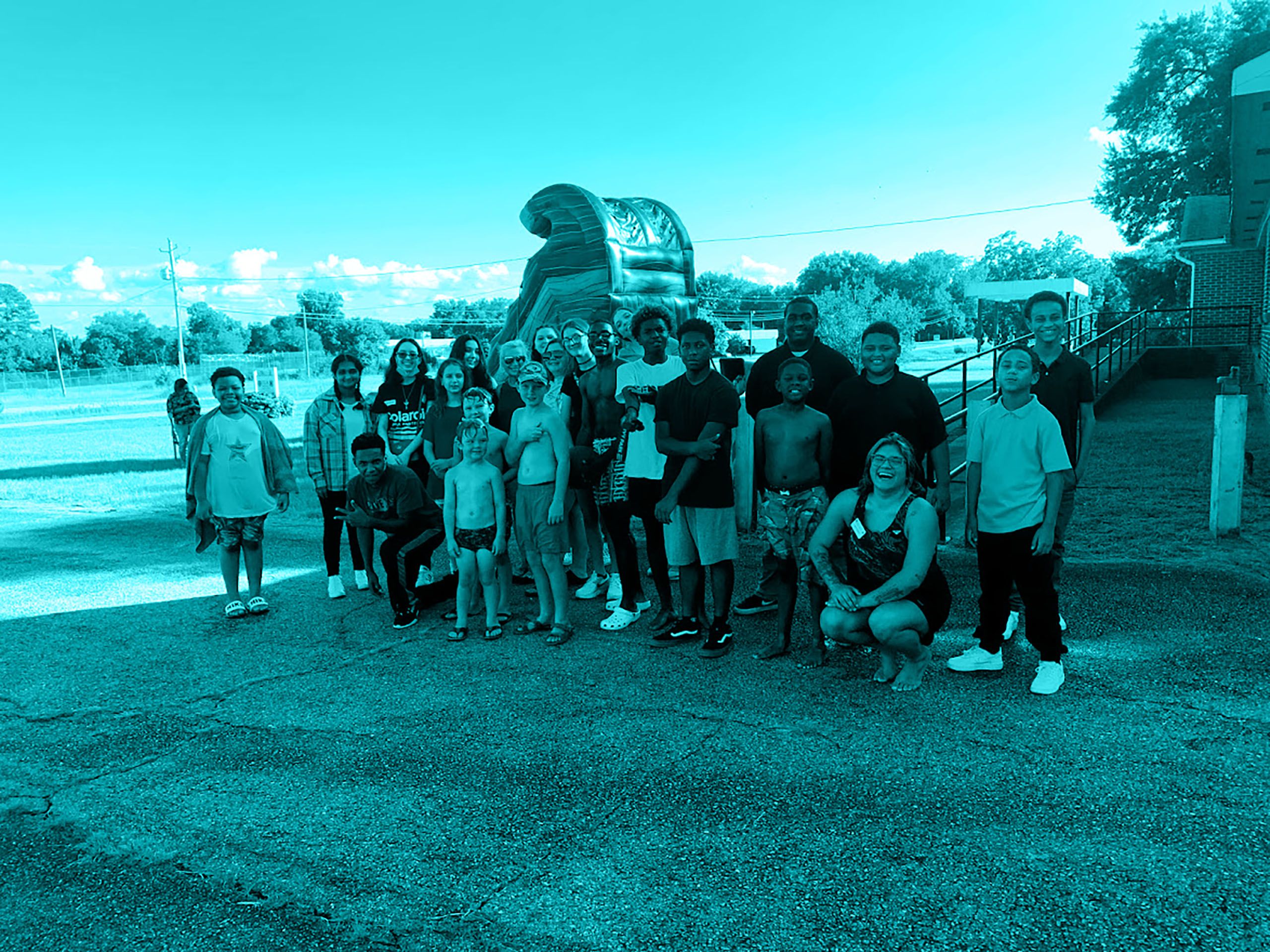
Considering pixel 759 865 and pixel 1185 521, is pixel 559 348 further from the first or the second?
pixel 1185 521

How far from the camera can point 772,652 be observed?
4.36 m

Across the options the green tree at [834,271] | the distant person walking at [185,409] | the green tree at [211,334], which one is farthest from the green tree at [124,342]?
the distant person walking at [185,409]

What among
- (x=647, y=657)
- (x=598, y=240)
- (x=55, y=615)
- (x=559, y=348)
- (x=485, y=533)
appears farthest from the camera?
(x=598, y=240)

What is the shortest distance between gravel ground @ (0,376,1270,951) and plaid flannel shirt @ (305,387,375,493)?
1.26 metres

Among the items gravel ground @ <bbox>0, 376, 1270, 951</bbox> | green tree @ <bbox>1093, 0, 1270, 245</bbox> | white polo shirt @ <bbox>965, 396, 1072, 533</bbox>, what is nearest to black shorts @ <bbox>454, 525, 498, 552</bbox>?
gravel ground @ <bbox>0, 376, 1270, 951</bbox>

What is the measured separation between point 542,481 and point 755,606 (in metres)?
1.49

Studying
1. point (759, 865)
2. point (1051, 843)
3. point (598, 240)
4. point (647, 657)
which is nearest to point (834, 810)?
point (759, 865)

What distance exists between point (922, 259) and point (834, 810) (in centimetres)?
9840

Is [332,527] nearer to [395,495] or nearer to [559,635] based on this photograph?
[395,495]

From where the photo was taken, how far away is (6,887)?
8.65 ft

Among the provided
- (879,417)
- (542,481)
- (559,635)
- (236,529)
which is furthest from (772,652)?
(236,529)

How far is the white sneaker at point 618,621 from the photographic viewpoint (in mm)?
4900

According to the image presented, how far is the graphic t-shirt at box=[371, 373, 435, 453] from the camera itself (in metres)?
5.90

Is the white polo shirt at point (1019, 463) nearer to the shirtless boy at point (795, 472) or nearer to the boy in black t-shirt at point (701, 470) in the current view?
the shirtless boy at point (795, 472)
